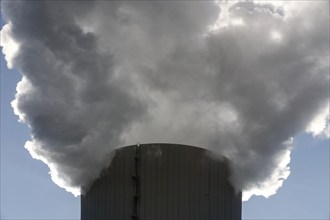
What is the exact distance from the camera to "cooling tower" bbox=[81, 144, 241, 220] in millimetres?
29734

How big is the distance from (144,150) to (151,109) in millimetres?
3944

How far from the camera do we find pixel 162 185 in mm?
29828

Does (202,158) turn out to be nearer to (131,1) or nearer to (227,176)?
(227,176)

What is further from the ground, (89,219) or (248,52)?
(248,52)

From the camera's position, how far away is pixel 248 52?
33000mm

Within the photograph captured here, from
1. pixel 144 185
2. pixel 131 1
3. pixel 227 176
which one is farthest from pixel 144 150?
pixel 131 1

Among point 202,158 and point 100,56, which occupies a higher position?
point 100,56

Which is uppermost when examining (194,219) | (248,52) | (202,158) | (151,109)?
(248,52)

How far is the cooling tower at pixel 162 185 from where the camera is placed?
29734 mm

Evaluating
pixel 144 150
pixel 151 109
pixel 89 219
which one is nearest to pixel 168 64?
pixel 151 109

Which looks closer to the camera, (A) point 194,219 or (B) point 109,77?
(A) point 194,219

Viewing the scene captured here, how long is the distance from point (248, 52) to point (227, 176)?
204 inches

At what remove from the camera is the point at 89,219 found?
31.2 metres

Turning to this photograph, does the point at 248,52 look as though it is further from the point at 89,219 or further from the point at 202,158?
the point at 89,219
